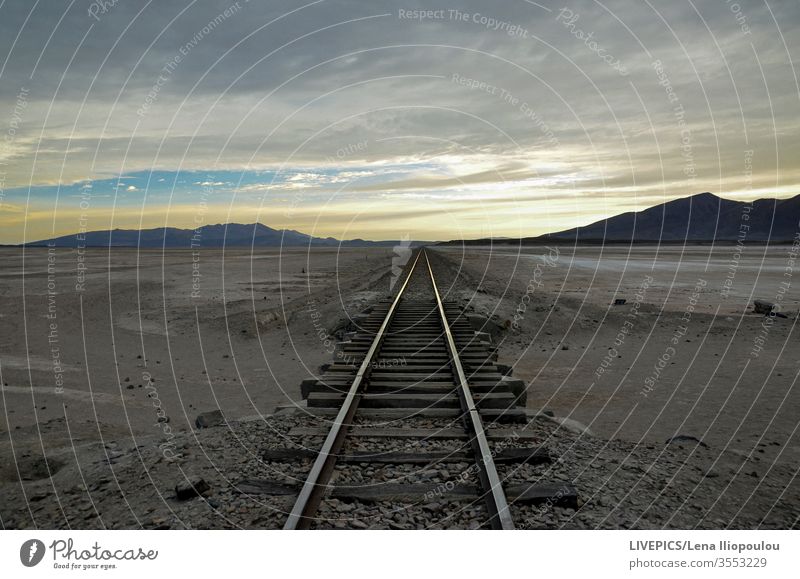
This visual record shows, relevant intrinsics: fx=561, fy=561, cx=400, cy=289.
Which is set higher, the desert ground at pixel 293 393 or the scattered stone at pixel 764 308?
the scattered stone at pixel 764 308

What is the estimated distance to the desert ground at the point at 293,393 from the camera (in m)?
4.88

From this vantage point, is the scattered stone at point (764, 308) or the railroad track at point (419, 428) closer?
the railroad track at point (419, 428)

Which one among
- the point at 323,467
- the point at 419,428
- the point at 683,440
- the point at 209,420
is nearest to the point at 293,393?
the point at 209,420

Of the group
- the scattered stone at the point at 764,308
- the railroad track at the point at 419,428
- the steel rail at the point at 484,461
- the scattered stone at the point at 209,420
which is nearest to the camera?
the steel rail at the point at 484,461

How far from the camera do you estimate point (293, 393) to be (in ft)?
31.2

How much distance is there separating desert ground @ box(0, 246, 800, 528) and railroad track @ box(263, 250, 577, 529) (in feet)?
1.23

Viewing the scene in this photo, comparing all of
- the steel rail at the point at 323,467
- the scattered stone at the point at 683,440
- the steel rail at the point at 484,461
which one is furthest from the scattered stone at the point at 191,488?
the scattered stone at the point at 683,440

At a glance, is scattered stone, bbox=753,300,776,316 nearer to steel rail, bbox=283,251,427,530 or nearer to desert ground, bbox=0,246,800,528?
desert ground, bbox=0,246,800,528

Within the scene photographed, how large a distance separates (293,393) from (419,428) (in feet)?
13.0

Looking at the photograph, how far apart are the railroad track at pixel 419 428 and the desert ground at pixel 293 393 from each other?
0.37 metres

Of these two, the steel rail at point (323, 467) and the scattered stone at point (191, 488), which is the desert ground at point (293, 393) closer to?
the scattered stone at point (191, 488)

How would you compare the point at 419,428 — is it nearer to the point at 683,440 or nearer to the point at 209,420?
the point at 209,420

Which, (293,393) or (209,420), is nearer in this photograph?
(209,420)

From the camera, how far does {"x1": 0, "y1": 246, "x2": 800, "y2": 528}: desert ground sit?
192 inches
